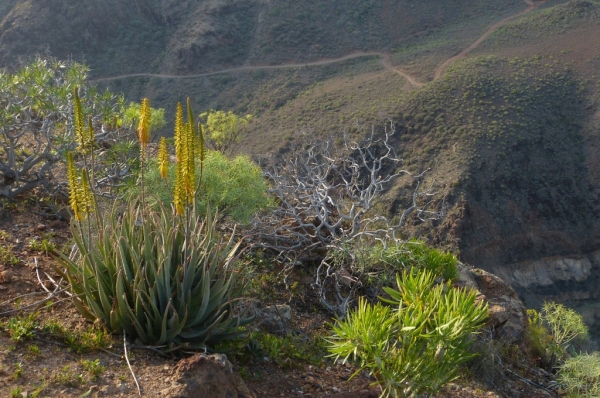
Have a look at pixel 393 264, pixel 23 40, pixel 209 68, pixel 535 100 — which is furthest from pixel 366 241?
pixel 23 40

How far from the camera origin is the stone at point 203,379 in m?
3.13

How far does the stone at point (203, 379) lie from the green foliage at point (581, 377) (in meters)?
4.00

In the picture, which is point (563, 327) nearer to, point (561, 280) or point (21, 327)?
point (21, 327)

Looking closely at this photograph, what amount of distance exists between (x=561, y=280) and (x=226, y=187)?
19.8 meters

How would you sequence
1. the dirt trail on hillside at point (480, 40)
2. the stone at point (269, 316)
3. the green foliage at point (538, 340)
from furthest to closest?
the dirt trail on hillside at point (480, 40), the green foliage at point (538, 340), the stone at point (269, 316)

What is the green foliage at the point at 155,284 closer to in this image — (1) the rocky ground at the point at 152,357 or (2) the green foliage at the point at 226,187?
(1) the rocky ground at the point at 152,357

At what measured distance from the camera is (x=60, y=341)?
139 inches

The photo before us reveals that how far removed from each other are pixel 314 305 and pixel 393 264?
93 centimetres

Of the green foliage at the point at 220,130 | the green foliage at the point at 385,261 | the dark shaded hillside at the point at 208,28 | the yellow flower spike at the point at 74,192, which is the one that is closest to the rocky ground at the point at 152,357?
the green foliage at the point at 385,261

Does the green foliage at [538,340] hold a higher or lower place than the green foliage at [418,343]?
lower

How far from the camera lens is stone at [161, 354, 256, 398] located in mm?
3135

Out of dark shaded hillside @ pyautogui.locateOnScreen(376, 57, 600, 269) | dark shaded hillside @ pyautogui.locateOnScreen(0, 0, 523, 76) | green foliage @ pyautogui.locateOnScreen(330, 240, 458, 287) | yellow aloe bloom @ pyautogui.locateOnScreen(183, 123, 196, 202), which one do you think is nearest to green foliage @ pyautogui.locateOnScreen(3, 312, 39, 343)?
yellow aloe bloom @ pyautogui.locateOnScreen(183, 123, 196, 202)

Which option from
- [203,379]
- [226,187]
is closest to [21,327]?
[203,379]

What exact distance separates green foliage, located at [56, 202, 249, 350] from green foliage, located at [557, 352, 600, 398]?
12.2 ft
